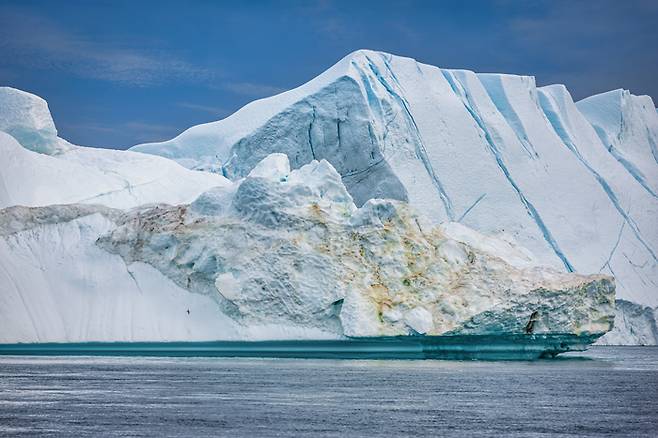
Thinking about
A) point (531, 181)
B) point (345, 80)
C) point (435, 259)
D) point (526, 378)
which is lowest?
point (526, 378)

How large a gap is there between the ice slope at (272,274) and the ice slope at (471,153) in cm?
449

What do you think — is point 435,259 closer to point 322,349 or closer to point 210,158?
point 322,349

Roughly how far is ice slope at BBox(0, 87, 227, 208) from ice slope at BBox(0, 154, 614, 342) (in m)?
1.25

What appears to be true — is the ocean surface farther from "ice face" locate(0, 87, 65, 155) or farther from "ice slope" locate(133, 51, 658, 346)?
"ice slope" locate(133, 51, 658, 346)

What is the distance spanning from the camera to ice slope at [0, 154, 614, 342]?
2384 centimetres

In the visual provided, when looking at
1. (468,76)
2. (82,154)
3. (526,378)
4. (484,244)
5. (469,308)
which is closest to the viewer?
(526,378)

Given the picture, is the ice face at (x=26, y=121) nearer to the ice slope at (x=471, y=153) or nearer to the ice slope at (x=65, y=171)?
the ice slope at (x=65, y=171)

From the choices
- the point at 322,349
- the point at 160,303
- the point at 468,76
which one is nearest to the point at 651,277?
the point at 468,76

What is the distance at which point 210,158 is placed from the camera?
36.1 m

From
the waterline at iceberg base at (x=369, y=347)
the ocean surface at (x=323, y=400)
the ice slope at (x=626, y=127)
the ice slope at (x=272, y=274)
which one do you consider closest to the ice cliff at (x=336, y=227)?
the ice slope at (x=272, y=274)

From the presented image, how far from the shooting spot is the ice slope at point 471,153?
101 feet

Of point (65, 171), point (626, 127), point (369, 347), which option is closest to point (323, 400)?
point (369, 347)

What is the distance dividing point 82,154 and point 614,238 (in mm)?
A: 16089

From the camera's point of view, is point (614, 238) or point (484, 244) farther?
point (614, 238)
